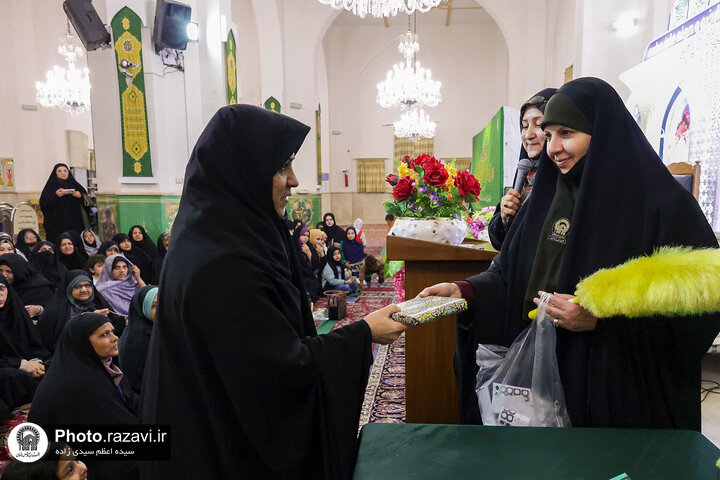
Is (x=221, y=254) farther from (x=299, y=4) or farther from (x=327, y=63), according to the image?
(x=327, y=63)

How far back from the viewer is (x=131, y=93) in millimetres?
5312

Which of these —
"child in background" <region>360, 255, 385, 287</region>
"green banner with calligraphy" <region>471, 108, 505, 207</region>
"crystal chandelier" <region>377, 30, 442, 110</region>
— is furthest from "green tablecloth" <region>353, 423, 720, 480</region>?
"crystal chandelier" <region>377, 30, 442, 110</region>

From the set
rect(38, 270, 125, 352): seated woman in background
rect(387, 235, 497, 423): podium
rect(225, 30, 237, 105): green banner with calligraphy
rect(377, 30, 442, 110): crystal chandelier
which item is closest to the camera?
rect(387, 235, 497, 423): podium

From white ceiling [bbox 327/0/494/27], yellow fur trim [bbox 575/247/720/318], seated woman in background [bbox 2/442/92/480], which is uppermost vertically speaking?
white ceiling [bbox 327/0/494/27]

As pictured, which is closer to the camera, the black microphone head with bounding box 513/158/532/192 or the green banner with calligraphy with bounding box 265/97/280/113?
the black microphone head with bounding box 513/158/532/192

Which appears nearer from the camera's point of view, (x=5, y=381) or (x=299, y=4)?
(x=5, y=381)

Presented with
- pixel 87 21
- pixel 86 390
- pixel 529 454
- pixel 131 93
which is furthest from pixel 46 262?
pixel 529 454

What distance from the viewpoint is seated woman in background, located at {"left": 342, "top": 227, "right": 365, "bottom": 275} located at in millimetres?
7364

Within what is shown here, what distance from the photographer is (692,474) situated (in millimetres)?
845

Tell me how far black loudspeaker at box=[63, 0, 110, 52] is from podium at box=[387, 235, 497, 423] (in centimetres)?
473

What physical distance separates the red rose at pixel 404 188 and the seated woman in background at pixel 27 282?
3521mm

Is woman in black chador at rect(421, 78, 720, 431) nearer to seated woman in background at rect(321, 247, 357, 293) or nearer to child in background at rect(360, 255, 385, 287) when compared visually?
seated woman in background at rect(321, 247, 357, 293)

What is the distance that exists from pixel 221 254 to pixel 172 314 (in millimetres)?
183

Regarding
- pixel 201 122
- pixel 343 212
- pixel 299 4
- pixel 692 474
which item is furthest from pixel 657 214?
pixel 343 212
